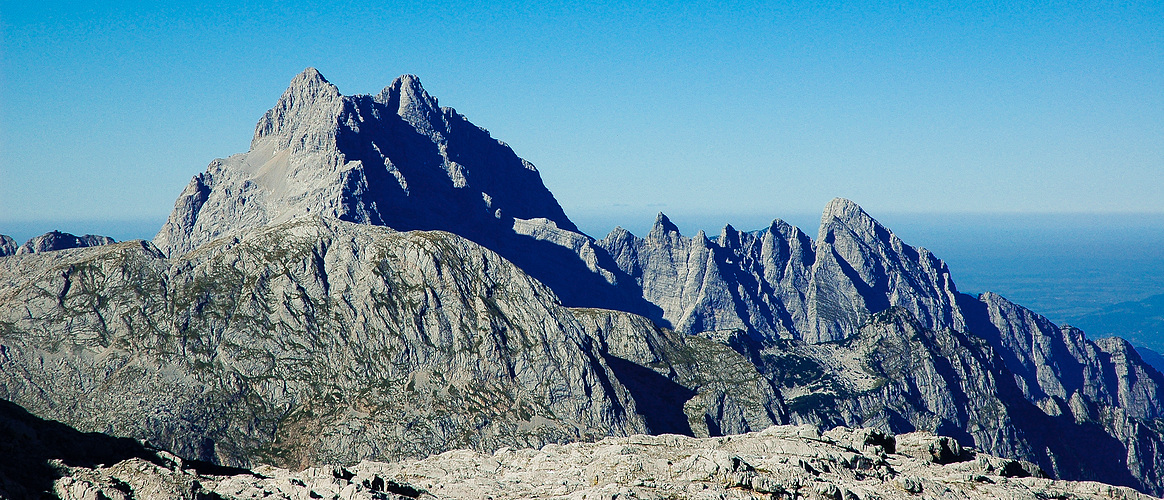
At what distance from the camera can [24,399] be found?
183 metres

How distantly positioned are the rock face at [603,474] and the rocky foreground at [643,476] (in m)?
0.12

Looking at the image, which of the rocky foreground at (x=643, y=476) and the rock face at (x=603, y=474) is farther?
the rocky foreground at (x=643, y=476)

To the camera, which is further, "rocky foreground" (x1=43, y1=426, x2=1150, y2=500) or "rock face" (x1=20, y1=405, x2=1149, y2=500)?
"rocky foreground" (x1=43, y1=426, x2=1150, y2=500)

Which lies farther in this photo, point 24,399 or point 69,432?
point 24,399

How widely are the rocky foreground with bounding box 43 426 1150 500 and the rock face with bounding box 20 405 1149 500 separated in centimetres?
12

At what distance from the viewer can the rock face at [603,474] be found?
50.4 metres

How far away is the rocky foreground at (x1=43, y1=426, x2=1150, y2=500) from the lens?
52344 millimetres

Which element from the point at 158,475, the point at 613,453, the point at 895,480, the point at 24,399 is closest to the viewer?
the point at 158,475

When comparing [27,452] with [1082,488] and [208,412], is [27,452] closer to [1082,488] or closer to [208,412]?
[1082,488]

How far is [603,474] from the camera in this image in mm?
63844

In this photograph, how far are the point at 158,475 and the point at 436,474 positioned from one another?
2363 cm

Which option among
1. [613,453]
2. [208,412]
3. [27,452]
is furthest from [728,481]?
[208,412]

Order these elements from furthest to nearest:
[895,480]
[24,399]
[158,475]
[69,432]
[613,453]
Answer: [24,399] → [613,453] → [895,480] → [69,432] → [158,475]

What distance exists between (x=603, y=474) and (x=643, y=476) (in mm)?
3584
